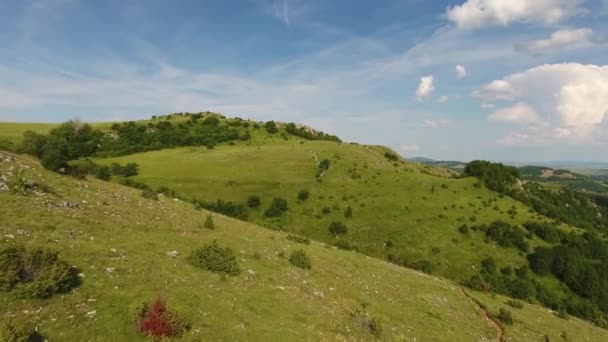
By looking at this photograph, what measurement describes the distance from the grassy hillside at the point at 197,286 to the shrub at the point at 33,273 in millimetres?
358

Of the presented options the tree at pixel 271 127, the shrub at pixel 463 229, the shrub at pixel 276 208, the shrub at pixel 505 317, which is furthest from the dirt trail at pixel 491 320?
the tree at pixel 271 127

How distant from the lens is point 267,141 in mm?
121250

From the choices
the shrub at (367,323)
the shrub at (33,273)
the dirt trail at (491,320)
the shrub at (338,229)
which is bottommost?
the shrub at (338,229)

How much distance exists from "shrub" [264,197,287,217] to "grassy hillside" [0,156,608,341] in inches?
1467

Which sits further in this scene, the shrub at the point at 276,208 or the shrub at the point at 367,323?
the shrub at the point at 276,208

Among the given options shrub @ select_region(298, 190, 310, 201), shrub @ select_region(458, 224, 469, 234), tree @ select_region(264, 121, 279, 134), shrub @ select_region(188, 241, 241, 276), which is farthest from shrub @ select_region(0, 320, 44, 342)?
tree @ select_region(264, 121, 279, 134)

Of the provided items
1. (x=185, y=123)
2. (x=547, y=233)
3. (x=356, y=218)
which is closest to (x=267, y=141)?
(x=185, y=123)

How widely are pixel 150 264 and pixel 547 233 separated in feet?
236

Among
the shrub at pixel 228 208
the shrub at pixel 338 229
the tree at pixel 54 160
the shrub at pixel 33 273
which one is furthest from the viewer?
the shrub at pixel 228 208

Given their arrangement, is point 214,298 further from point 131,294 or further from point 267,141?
point 267,141

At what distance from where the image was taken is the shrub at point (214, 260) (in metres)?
19.7

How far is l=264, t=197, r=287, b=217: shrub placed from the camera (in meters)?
68.8

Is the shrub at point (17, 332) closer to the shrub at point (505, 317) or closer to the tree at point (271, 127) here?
the shrub at point (505, 317)

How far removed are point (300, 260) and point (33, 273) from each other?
15.4 m
